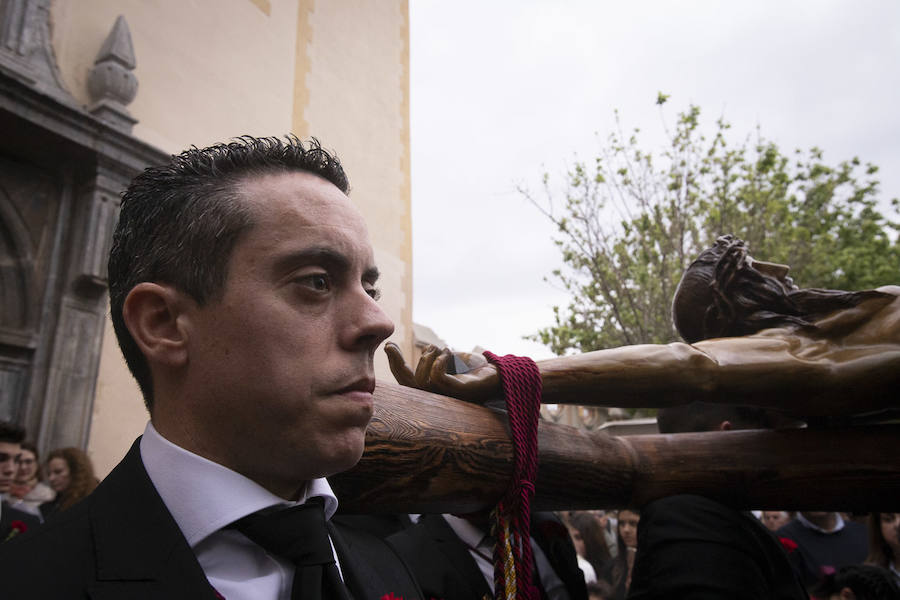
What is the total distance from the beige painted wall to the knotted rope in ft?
17.2

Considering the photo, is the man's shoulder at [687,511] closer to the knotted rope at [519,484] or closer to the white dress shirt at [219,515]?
the knotted rope at [519,484]

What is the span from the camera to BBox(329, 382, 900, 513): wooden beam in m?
1.25

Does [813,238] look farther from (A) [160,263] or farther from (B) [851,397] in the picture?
(A) [160,263]

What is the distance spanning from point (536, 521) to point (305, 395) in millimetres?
1471

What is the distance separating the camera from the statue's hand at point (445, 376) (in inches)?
53.1

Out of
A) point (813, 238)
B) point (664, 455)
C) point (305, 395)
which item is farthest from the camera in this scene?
point (813, 238)

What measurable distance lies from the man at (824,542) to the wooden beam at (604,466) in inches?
111

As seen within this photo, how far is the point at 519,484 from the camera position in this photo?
4.47 feet

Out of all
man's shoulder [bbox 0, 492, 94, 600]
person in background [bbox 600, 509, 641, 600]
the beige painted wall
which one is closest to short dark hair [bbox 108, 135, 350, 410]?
man's shoulder [bbox 0, 492, 94, 600]

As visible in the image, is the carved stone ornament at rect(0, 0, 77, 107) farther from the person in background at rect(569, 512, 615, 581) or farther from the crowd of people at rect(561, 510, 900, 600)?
the crowd of people at rect(561, 510, 900, 600)

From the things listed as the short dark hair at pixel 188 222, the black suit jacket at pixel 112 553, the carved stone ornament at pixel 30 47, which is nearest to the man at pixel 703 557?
the black suit jacket at pixel 112 553

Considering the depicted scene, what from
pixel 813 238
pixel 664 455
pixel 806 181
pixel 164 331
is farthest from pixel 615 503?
pixel 806 181

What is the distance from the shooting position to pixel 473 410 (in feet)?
4.49

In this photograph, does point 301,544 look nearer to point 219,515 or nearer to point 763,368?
point 219,515
